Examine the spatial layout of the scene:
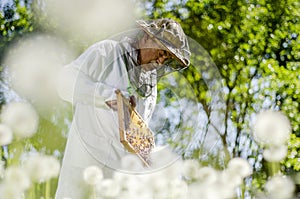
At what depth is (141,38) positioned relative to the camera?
2.12 metres

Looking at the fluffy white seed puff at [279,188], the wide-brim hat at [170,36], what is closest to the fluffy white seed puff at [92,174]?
the wide-brim hat at [170,36]

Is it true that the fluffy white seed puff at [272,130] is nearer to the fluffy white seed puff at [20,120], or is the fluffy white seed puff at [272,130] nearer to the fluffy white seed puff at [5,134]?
the fluffy white seed puff at [20,120]

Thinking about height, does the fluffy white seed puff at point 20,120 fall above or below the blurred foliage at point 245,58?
above

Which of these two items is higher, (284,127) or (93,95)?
(93,95)

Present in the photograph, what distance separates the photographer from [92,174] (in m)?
2.06

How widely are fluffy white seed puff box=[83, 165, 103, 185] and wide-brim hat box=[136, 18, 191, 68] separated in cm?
52

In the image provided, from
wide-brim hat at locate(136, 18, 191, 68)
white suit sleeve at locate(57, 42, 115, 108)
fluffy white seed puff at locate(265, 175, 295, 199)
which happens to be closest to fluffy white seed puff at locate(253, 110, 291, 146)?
fluffy white seed puff at locate(265, 175, 295, 199)

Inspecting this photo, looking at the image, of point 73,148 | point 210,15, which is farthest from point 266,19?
point 73,148

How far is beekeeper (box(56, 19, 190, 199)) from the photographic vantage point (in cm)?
197

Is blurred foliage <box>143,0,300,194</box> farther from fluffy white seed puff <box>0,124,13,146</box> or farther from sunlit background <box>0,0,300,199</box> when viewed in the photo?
fluffy white seed puff <box>0,124,13,146</box>

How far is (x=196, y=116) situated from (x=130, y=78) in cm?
43

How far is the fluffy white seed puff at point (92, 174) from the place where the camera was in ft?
6.64

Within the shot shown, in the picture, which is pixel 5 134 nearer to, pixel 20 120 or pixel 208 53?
pixel 20 120

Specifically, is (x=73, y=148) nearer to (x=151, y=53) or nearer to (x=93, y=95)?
(x=93, y=95)
